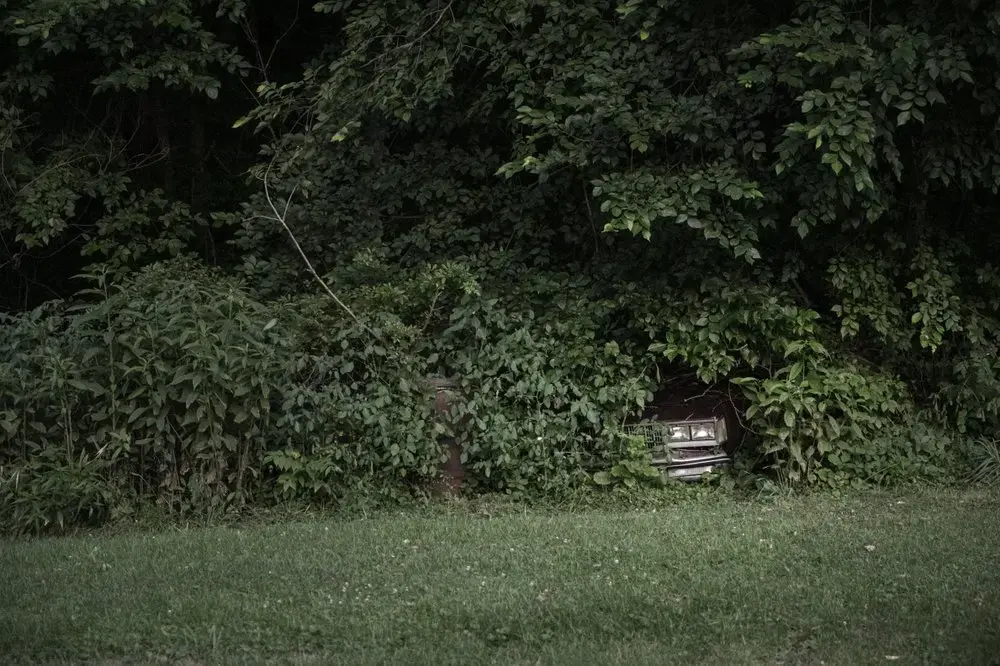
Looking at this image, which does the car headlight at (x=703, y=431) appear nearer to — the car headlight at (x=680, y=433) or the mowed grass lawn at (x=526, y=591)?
the car headlight at (x=680, y=433)

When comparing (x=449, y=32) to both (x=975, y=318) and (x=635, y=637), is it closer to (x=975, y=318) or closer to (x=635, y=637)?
(x=975, y=318)

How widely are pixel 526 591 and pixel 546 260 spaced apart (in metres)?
5.07

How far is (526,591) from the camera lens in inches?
235

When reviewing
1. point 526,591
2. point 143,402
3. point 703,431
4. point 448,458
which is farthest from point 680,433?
point 143,402

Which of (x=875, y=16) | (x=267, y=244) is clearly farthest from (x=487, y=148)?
(x=875, y=16)

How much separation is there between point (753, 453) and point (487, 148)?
13.2 ft

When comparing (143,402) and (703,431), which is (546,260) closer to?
(703,431)

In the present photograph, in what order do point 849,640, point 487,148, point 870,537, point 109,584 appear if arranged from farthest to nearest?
1. point 487,148
2. point 870,537
3. point 109,584
4. point 849,640

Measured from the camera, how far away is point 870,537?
7016 millimetres

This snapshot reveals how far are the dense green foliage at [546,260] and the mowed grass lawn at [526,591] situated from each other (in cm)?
103

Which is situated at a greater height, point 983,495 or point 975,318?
point 975,318

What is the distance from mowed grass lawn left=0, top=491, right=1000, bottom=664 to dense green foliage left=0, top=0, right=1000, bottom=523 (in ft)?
3.38

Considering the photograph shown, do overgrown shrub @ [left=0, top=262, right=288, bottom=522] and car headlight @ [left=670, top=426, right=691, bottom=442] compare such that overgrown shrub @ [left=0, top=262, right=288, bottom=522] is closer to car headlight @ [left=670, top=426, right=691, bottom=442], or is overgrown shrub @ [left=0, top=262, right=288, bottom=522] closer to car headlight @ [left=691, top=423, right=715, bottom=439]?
car headlight @ [left=670, top=426, right=691, bottom=442]

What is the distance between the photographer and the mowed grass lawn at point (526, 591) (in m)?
5.19
